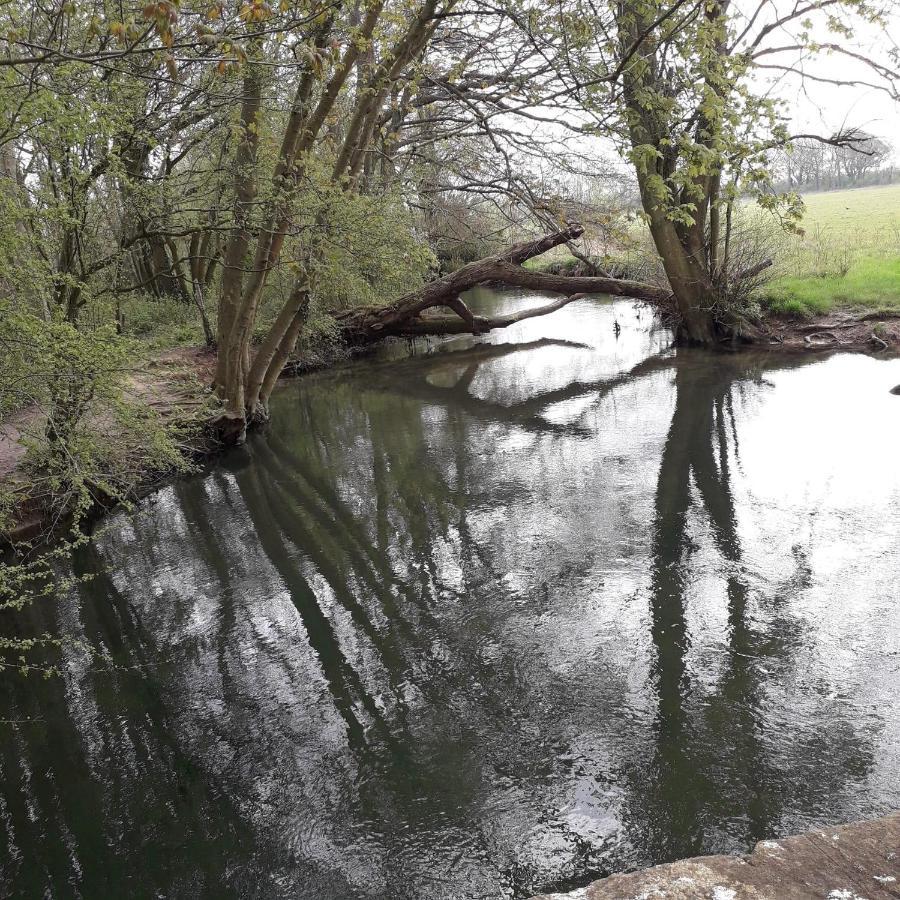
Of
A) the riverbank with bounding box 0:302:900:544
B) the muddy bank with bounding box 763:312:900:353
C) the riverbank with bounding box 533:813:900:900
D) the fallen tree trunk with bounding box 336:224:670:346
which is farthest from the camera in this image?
the fallen tree trunk with bounding box 336:224:670:346

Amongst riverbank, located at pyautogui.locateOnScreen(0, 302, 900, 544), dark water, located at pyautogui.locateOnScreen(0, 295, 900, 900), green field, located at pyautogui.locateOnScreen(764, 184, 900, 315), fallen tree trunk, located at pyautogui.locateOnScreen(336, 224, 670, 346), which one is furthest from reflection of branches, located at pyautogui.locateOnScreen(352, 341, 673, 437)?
green field, located at pyautogui.locateOnScreen(764, 184, 900, 315)

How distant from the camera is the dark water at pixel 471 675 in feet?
12.9

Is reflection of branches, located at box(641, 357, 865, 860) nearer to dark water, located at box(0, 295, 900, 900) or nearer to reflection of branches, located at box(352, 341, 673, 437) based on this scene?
dark water, located at box(0, 295, 900, 900)

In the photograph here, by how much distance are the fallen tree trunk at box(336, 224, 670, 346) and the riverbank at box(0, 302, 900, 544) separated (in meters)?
1.00

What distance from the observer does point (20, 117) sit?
5707 mm

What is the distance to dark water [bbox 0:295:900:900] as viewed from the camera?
3.93 metres

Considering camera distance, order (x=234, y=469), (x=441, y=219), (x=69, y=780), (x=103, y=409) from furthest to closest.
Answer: (x=441, y=219)
(x=234, y=469)
(x=103, y=409)
(x=69, y=780)

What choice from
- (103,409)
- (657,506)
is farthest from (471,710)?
(103,409)

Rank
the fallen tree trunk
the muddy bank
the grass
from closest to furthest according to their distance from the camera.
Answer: the muddy bank, the grass, the fallen tree trunk

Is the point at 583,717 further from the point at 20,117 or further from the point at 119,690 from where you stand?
the point at 20,117

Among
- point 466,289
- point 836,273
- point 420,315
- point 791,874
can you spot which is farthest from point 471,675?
point 836,273

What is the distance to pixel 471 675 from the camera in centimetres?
532

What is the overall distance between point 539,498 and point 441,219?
13.9 meters

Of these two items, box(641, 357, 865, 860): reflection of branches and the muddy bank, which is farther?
the muddy bank
